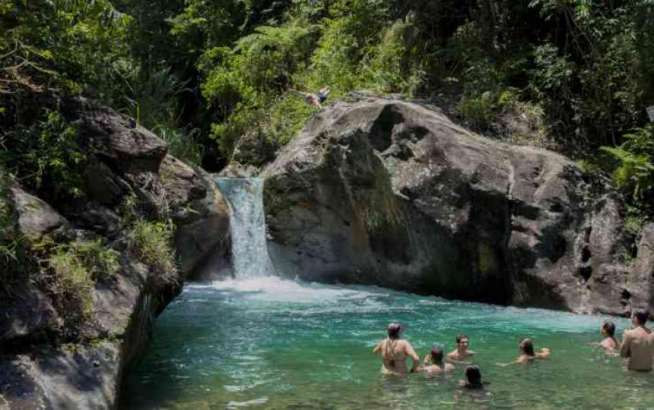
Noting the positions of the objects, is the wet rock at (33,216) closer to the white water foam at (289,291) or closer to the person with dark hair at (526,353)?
the person with dark hair at (526,353)

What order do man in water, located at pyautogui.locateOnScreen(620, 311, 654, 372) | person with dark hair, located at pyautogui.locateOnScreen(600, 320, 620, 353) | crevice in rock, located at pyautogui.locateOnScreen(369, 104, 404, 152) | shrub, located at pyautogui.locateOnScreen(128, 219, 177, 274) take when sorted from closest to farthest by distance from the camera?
shrub, located at pyautogui.locateOnScreen(128, 219, 177, 274), man in water, located at pyautogui.locateOnScreen(620, 311, 654, 372), person with dark hair, located at pyautogui.locateOnScreen(600, 320, 620, 353), crevice in rock, located at pyautogui.locateOnScreen(369, 104, 404, 152)

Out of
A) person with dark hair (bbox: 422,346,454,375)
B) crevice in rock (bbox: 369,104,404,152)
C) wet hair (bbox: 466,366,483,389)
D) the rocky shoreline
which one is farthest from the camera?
crevice in rock (bbox: 369,104,404,152)

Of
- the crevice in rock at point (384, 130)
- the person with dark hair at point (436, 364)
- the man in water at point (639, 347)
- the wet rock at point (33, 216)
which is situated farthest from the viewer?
the crevice in rock at point (384, 130)

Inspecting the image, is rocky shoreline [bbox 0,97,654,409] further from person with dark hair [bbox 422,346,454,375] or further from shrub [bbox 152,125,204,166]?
shrub [bbox 152,125,204,166]

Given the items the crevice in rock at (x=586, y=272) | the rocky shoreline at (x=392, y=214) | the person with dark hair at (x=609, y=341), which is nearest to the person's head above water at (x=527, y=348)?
the person with dark hair at (x=609, y=341)

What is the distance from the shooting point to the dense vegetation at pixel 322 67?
1023cm

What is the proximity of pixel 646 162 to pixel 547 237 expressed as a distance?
86.2 inches

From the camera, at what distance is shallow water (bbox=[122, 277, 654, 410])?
28.5 ft

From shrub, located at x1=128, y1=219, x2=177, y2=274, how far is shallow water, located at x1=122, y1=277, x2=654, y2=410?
128 cm

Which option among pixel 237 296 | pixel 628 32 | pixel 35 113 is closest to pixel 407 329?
pixel 237 296

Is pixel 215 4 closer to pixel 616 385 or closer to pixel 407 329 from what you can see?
pixel 407 329

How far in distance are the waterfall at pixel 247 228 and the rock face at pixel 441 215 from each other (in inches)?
23.1

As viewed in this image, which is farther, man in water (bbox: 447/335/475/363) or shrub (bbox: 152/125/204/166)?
shrub (bbox: 152/125/204/166)

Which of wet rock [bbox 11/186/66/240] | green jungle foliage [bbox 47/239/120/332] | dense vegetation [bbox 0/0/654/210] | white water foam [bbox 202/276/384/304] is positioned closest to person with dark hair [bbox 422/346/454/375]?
green jungle foliage [bbox 47/239/120/332]
